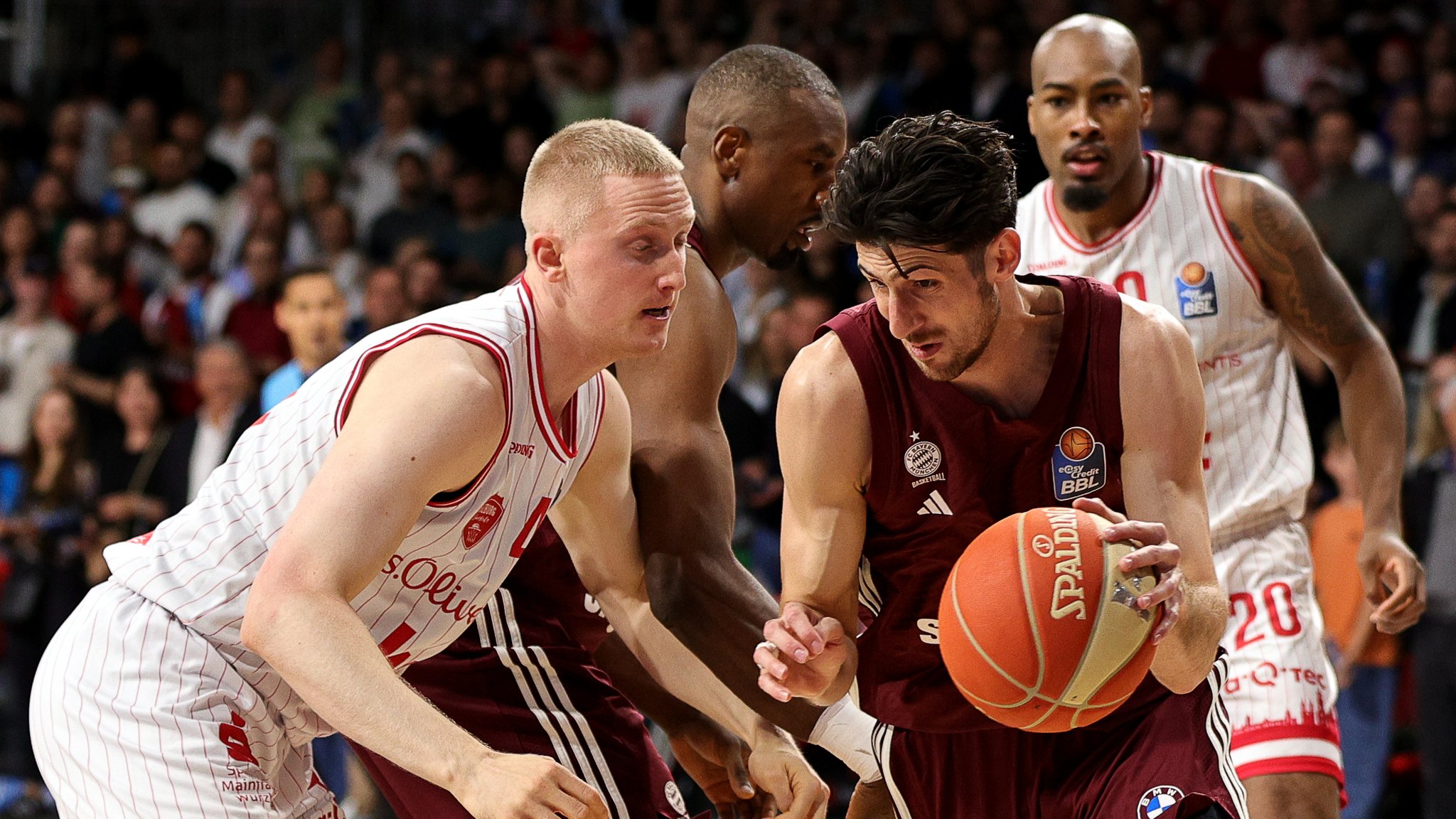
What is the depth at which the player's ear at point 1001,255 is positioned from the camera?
3262mm

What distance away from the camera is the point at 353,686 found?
2.65 metres

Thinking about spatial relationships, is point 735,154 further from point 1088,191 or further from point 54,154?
point 54,154

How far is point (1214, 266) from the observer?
4.43m

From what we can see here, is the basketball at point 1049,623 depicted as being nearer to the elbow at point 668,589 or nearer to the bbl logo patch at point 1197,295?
the elbow at point 668,589

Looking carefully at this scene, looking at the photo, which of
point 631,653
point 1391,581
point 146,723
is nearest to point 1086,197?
point 1391,581

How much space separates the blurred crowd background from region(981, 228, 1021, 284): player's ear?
3800 millimetres

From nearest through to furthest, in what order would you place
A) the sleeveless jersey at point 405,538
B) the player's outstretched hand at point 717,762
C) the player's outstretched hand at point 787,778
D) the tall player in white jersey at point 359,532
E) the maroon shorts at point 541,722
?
the tall player in white jersey at point 359,532 → the sleeveless jersey at point 405,538 → the player's outstretched hand at point 787,778 → the maroon shorts at point 541,722 → the player's outstretched hand at point 717,762

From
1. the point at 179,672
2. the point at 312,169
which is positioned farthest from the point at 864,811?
the point at 312,169

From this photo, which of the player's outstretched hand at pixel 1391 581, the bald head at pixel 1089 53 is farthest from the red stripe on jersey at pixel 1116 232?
the player's outstretched hand at pixel 1391 581

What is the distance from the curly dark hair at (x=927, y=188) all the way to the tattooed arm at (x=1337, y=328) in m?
1.39

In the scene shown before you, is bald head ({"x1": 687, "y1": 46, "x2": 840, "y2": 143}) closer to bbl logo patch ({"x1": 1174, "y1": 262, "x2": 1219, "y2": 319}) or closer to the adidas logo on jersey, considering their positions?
bbl logo patch ({"x1": 1174, "y1": 262, "x2": 1219, "y2": 319})

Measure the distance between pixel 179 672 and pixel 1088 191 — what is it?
267cm

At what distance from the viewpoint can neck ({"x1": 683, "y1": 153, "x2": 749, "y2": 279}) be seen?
423 centimetres

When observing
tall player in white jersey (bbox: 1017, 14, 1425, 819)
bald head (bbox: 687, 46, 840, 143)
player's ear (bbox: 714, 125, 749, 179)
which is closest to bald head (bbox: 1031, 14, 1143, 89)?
Answer: tall player in white jersey (bbox: 1017, 14, 1425, 819)
